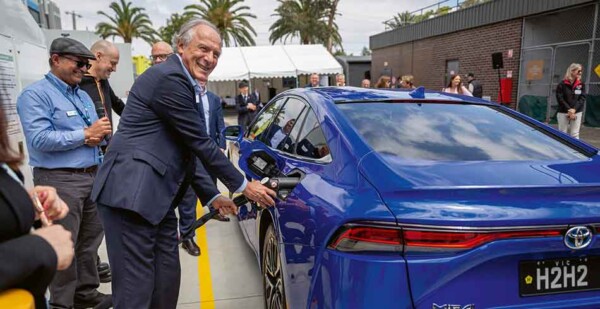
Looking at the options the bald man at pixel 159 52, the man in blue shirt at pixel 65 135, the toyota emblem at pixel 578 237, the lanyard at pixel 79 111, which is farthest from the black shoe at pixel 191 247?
the toyota emblem at pixel 578 237

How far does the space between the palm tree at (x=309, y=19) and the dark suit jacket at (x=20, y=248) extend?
35.1 m

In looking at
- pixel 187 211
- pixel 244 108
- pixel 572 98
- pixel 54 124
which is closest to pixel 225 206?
pixel 54 124

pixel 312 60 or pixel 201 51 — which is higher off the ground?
pixel 312 60

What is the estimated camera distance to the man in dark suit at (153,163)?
1958 millimetres

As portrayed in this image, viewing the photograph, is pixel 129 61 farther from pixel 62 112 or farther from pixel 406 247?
pixel 406 247

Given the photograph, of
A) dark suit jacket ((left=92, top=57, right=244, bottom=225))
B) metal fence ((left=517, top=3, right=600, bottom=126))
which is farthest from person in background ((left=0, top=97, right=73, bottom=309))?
metal fence ((left=517, top=3, right=600, bottom=126))

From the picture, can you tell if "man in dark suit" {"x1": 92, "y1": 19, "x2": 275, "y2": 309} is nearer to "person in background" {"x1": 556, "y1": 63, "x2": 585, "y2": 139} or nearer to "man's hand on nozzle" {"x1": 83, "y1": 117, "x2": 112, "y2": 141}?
"man's hand on nozzle" {"x1": 83, "y1": 117, "x2": 112, "y2": 141}

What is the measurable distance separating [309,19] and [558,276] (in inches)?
1380

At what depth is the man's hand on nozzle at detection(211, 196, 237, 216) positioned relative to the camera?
7.75 ft

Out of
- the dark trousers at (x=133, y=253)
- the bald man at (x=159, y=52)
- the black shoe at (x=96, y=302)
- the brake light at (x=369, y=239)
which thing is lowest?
the black shoe at (x=96, y=302)

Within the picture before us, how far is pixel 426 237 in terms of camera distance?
1481 millimetres

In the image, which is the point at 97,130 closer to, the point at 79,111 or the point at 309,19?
the point at 79,111

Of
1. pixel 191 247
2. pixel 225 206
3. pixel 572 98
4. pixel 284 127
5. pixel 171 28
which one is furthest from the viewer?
pixel 171 28

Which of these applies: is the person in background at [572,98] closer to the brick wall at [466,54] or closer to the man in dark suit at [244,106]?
the brick wall at [466,54]
